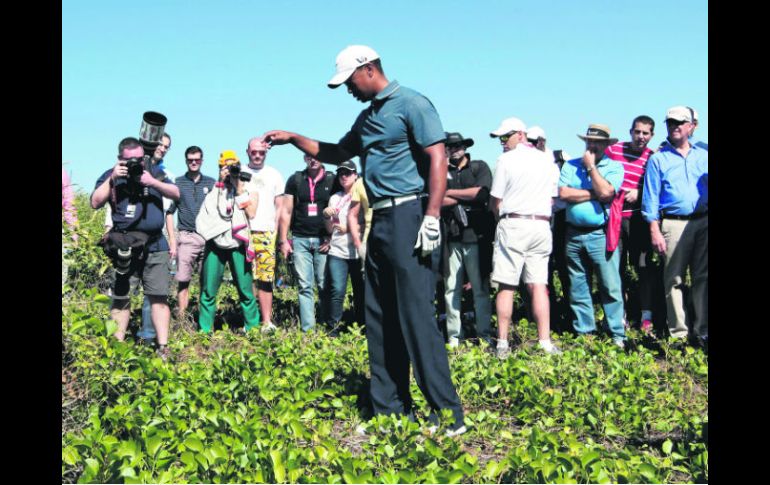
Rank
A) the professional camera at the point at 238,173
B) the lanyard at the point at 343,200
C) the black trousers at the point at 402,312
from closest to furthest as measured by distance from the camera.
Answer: the black trousers at the point at 402,312 < the professional camera at the point at 238,173 < the lanyard at the point at 343,200

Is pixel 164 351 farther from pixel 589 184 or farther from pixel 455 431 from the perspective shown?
pixel 589 184

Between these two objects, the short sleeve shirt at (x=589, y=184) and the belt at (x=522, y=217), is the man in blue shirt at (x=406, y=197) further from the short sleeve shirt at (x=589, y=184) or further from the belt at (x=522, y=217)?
the short sleeve shirt at (x=589, y=184)

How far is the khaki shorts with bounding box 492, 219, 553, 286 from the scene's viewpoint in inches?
290

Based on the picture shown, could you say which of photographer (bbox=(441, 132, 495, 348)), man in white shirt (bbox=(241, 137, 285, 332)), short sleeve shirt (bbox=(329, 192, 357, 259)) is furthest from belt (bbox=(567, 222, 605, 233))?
man in white shirt (bbox=(241, 137, 285, 332))

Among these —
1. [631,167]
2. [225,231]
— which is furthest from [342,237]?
[631,167]

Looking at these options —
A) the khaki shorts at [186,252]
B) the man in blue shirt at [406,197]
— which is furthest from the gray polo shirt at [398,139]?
the khaki shorts at [186,252]

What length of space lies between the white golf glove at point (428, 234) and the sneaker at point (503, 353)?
275 cm

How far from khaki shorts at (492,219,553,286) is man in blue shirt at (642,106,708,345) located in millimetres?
1116

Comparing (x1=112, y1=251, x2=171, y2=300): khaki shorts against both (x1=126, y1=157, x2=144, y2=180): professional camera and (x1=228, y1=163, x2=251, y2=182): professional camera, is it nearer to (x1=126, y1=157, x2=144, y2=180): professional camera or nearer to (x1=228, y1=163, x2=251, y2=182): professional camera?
(x1=126, y1=157, x2=144, y2=180): professional camera

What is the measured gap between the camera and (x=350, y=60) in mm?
4648

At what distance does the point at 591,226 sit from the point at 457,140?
162cm

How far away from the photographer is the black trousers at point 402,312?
15.3 ft
